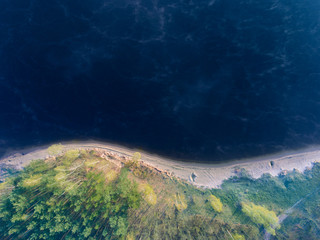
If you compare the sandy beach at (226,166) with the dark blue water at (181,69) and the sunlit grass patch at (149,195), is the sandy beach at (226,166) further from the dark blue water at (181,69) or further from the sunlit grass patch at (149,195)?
the sunlit grass patch at (149,195)

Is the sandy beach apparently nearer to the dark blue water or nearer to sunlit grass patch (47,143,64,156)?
the dark blue water

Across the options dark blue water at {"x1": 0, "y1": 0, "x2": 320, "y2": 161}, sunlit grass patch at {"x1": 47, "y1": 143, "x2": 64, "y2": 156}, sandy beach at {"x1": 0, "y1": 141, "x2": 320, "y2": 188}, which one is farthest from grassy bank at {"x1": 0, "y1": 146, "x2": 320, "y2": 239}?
dark blue water at {"x1": 0, "y1": 0, "x2": 320, "y2": 161}

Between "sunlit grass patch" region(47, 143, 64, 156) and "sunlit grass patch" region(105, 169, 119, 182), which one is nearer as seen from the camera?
"sunlit grass patch" region(105, 169, 119, 182)

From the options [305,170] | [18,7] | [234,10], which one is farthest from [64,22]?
[305,170]

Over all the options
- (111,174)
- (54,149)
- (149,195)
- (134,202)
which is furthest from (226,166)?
(54,149)

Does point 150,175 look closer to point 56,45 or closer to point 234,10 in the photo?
point 56,45

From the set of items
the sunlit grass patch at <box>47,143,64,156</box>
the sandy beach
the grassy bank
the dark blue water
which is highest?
the dark blue water

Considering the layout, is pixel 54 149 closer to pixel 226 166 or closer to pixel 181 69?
pixel 181 69

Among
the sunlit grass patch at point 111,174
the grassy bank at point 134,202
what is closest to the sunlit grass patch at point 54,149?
the grassy bank at point 134,202

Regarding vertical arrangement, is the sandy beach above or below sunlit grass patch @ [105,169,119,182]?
above
